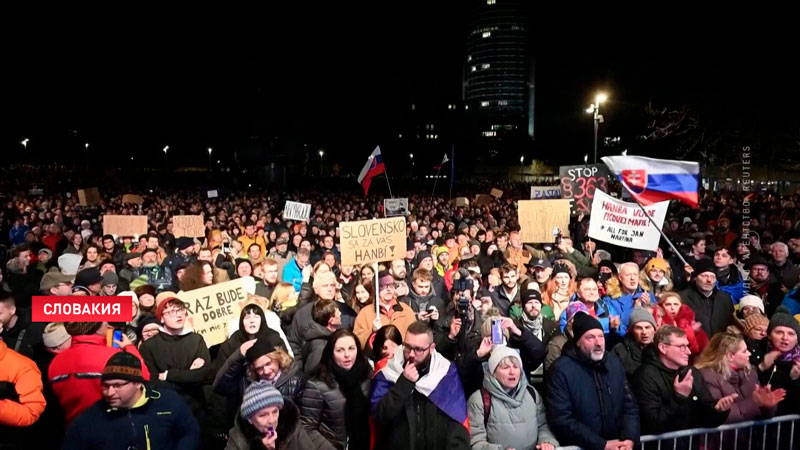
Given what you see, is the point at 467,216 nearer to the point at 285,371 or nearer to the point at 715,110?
the point at 285,371

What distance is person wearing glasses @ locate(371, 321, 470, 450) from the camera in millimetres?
3713

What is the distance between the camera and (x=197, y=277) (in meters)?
7.27

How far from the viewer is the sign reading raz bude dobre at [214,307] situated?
5746 mm

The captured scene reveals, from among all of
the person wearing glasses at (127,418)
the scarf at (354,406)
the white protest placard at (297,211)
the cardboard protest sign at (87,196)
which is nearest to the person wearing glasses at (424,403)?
the scarf at (354,406)

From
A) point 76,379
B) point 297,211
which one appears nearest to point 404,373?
point 76,379

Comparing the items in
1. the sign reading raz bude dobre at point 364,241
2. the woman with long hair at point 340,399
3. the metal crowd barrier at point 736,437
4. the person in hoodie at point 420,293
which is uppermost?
the sign reading raz bude dobre at point 364,241

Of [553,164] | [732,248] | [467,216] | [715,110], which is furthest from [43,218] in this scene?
[553,164]

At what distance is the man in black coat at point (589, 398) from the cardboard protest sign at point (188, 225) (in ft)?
33.7

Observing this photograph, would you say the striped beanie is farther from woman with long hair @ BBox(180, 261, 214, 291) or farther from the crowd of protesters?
woman with long hair @ BBox(180, 261, 214, 291)

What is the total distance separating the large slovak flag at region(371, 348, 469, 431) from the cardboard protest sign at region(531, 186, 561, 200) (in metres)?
10.4

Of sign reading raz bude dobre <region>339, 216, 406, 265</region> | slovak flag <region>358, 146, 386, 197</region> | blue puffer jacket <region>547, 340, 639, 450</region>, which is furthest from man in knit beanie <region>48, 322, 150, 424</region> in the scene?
slovak flag <region>358, 146, 386, 197</region>

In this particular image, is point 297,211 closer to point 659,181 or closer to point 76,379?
point 659,181

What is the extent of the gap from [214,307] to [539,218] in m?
6.47
